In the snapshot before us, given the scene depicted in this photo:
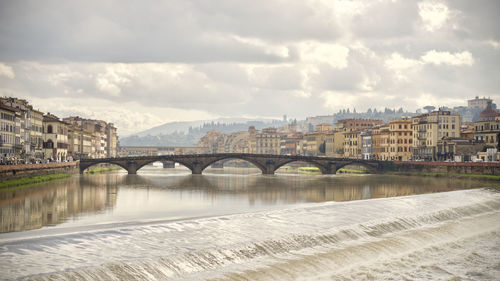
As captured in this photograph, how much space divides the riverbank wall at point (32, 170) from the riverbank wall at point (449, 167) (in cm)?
4664

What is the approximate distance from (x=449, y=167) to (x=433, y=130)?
1030 inches

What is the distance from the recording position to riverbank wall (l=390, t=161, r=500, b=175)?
70125mm

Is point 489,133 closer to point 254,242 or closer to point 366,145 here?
point 366,145

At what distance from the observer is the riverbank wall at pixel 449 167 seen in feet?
230

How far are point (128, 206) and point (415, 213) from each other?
18016 mm

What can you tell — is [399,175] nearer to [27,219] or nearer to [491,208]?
[491,208]

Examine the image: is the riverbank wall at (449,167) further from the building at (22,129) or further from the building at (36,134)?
the building at (22,129)

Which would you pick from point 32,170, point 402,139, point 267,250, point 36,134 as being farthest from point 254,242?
point 402,139

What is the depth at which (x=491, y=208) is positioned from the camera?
38.7 metres

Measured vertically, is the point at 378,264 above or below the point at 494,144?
below

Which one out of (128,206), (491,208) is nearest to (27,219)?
(128,206)

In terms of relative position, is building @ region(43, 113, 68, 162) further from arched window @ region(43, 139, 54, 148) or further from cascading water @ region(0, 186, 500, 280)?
cascading water @ region(0, 186, 500, 280)

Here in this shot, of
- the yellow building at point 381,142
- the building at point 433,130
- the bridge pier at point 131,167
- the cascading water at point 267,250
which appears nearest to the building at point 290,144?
the yellow building at point 381,142

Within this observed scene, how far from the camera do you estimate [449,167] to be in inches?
3054
